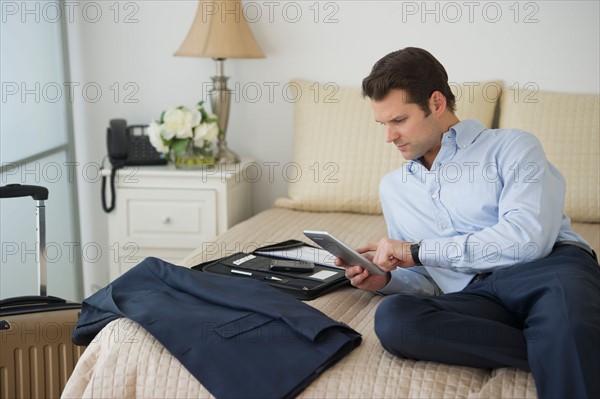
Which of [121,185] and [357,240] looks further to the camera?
[121,185]

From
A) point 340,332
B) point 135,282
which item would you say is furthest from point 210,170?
point 340,332

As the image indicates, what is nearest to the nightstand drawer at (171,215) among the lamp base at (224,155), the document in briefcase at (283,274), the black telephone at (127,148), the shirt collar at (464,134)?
the black telephone at (127,148)

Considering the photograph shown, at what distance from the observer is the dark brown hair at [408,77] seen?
2025 mm

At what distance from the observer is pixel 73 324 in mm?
2217

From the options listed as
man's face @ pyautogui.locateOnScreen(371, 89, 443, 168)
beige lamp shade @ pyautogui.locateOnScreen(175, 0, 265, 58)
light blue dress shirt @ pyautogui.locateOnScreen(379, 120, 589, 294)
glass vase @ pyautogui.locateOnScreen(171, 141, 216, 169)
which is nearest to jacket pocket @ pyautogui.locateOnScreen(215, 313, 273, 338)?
light blue dress shirt @ pyautogui.locateOnScreen(379, 120, 589, 294)

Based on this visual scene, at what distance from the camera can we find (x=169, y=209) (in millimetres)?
3150

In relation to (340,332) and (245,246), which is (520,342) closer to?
(340,332)

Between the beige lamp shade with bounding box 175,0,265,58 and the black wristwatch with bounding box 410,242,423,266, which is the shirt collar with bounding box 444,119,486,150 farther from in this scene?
the beige lamp shade with bounding box 175,0,265,58

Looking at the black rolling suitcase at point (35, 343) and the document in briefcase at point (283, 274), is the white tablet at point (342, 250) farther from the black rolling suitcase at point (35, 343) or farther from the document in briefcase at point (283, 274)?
the black rolling suitcase at point (35, 343)

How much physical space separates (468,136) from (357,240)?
0.72 m

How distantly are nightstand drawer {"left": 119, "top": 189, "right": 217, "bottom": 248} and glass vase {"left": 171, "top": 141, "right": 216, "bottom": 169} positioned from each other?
0.11 metres

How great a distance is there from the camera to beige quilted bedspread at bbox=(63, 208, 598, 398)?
161cm

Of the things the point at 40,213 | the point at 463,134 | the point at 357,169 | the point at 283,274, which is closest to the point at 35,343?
the point at 40,213

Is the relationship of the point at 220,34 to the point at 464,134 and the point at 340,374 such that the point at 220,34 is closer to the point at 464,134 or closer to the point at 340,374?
the point at 464,134
